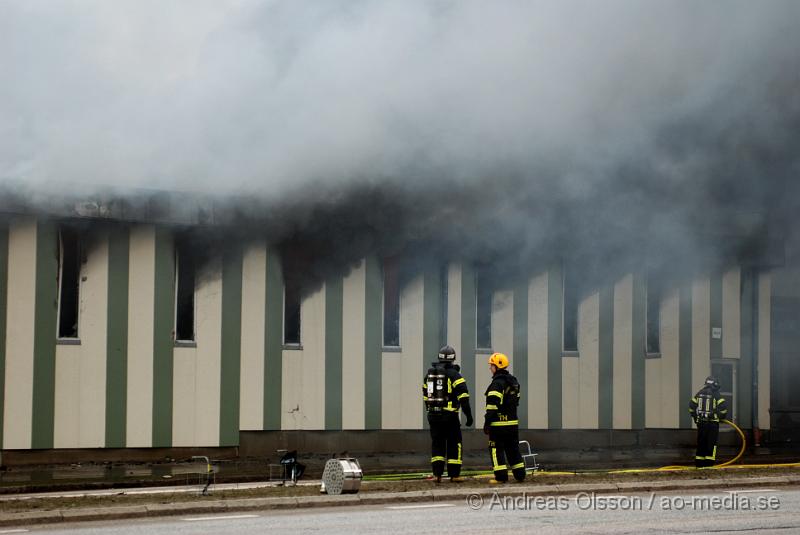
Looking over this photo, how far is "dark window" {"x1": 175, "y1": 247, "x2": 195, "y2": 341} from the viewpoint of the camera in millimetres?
18391

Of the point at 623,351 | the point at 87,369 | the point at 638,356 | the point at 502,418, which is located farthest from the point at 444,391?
the point at 638,356

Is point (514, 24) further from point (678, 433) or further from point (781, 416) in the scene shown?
point (781, 416)

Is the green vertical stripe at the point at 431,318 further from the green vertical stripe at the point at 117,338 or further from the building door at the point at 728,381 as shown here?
the building door at the point at 728,381

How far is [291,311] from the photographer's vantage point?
63.8ft

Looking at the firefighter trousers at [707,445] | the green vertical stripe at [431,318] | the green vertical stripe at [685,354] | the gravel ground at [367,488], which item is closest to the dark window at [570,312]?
the green vertical stripe at [685,354]

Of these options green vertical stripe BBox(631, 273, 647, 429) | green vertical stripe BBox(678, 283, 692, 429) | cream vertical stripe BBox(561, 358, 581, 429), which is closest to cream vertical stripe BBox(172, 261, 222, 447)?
cream vertical stripe BBox(561, 358, 581, 429)

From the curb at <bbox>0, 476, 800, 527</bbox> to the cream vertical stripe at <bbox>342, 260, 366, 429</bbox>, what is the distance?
505cm

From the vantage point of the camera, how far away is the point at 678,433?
77.7ft

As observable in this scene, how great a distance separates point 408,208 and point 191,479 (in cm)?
516

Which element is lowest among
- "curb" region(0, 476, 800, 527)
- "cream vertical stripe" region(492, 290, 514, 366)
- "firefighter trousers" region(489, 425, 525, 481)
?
"curb" region(0, 476, 800, 527)

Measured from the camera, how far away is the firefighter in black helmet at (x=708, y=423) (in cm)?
2031

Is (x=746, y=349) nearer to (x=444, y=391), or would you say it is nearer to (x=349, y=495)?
(x=444, y=391)

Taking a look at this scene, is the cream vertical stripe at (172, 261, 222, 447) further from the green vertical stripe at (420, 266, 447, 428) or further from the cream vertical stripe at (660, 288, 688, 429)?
the cream vertical stripe at (660, 288, 688, 429)

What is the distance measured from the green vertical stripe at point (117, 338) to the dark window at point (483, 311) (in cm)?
602
